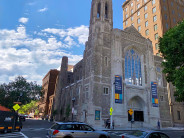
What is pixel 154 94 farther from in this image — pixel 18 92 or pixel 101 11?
pixel 18 92

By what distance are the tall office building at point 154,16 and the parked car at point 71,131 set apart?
1764 inches

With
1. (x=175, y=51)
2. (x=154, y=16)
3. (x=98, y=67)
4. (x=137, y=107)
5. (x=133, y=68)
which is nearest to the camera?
(x=175, y=51)

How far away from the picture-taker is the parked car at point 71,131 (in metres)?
8.97

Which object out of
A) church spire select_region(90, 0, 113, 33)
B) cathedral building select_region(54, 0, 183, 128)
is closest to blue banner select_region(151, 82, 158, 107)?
cathedral building select_region(54, 0, 183, 128)

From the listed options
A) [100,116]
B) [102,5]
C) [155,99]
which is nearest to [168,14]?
[102,5]

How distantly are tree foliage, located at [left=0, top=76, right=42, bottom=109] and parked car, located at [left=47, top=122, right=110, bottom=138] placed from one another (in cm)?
2928

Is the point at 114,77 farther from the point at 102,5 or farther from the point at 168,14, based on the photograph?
the point at 168,14

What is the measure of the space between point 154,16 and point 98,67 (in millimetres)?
33520

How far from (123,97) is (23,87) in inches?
955

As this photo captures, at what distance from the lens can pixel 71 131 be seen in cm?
937

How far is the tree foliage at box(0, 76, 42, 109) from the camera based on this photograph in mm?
36062

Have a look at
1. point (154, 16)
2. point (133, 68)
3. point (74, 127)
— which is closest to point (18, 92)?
point (133, 68)

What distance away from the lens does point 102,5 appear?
128 feet

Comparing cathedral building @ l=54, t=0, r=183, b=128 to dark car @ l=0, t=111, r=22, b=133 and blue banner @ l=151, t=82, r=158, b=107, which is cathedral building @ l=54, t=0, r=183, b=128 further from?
dark car @ l=0, t=111, r=22, b=133
